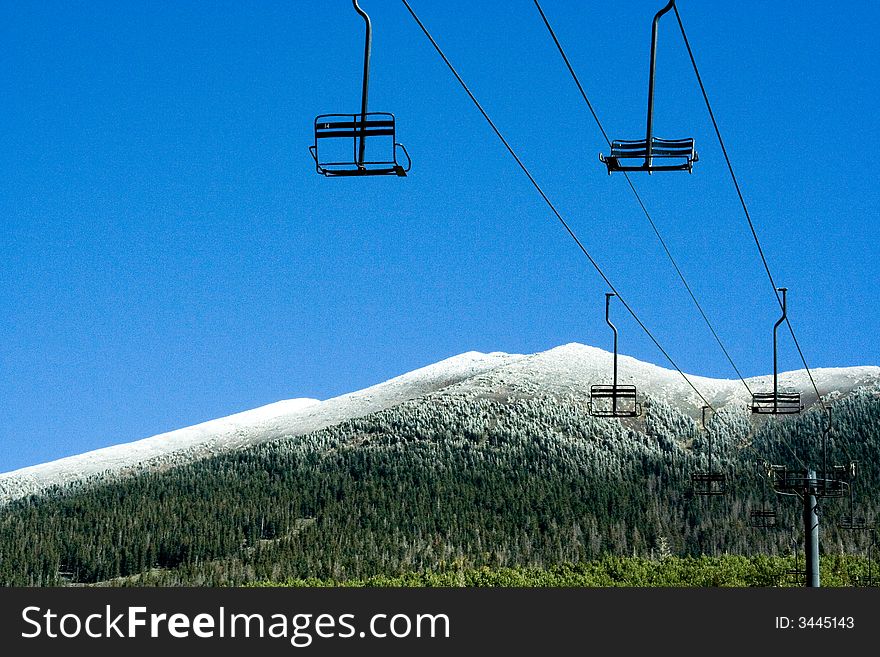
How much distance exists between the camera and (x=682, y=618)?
35719 mm

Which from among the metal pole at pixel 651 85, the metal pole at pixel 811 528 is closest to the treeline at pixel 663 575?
the metal pole at pixel 811 528

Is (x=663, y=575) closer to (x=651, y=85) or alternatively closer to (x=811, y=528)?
(x=811, y=528)

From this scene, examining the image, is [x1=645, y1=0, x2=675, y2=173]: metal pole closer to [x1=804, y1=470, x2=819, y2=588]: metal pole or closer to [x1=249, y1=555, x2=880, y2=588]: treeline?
[x1=804, y1=470, x2=819, y2=588]: metal pole

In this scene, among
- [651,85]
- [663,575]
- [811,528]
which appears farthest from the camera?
[663,575]

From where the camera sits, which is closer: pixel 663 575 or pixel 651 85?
pixel 651 85

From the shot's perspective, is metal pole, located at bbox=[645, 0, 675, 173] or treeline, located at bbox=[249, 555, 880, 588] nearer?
metal pole, located at bbox=[645, 0, 675, 173]

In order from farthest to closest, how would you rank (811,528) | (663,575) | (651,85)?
(663,575) → (811,528) → (651,85)

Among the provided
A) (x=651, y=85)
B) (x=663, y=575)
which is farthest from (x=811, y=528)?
(x=663, y=575)

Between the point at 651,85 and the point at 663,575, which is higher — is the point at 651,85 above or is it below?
above

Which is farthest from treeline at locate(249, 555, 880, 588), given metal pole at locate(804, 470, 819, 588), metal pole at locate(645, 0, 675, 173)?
metal pole at locate(645, 0, 675, 173)

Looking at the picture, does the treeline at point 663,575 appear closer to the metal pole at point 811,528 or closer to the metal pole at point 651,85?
the metal pole at point 811,528

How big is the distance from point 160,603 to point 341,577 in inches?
6385

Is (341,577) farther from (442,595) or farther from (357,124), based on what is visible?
(357,124)

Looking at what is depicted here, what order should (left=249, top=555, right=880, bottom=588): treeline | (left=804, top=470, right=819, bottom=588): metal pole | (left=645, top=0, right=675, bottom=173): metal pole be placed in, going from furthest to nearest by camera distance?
(left=249, top=555, right=880, bottom=588): treeline → (left=804, top=470, right=819, bottom=588): metal pole → (left=645, top=0, right=675, bottom=173): metal pole
